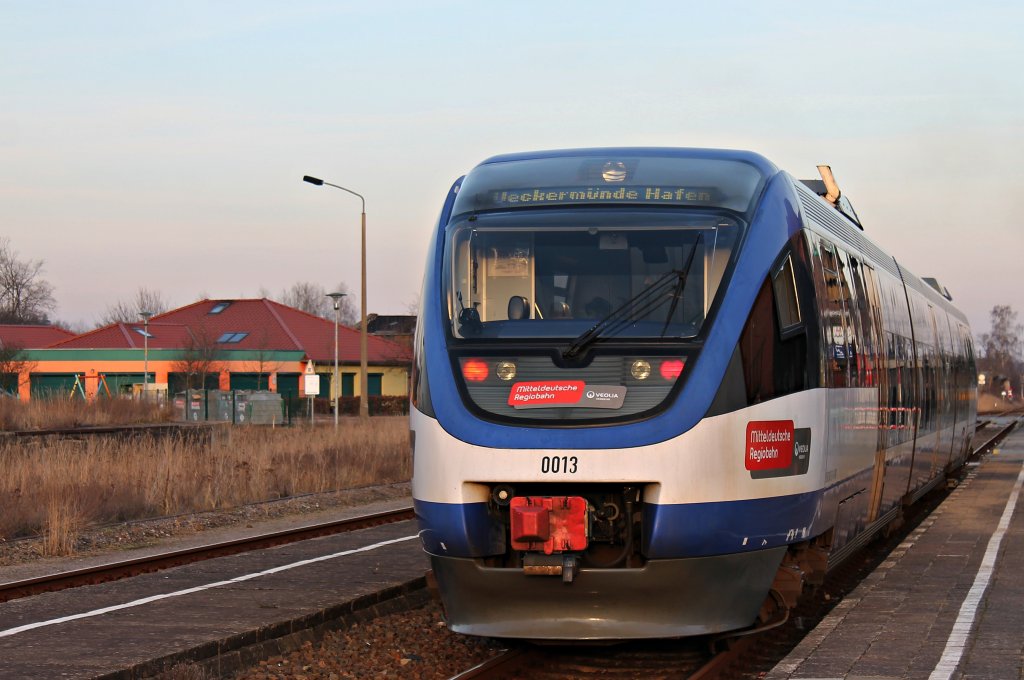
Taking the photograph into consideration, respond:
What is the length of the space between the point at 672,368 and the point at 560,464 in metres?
0.89

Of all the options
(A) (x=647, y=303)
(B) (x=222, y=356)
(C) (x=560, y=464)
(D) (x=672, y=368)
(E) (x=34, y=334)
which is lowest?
(C) (x=560, y=464)

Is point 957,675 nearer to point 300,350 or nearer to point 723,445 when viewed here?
point 723,445

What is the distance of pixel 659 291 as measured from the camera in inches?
340

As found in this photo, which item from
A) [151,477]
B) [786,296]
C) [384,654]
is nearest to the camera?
[786,296]

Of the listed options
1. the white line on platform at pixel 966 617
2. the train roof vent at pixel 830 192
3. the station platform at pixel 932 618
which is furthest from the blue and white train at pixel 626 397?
the train roof vent at pixel 830 192

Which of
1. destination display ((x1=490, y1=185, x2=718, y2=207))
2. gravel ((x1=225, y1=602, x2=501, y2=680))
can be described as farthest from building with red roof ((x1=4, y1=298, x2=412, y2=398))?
destination display ((x1=490, y1=185, x2=718, y2=207))

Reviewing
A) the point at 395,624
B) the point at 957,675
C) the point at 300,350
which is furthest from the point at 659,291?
the point at 300,350

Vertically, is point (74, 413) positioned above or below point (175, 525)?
above

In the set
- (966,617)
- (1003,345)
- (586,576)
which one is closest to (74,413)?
(966,617)

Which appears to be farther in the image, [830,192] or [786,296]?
[830,192]

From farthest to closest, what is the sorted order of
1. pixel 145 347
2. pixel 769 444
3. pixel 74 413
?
pixel 145 347, pixel 74 413, pixel 769 444

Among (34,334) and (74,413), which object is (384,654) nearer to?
(74,413)

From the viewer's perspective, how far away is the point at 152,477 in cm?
2044

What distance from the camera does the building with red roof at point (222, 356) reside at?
68938mm
